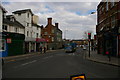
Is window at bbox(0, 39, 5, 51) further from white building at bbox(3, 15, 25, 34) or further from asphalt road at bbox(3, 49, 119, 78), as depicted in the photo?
asphalt road at bbox(3, 49, 119, 78)

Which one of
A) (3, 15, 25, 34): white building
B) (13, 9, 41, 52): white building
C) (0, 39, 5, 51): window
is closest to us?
(0, 39, 5, 51): window

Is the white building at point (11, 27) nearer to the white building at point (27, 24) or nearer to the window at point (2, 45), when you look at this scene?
the white building at point (27, 24)

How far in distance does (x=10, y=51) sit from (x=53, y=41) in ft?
130

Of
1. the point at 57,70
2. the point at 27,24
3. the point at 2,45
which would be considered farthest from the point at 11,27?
the point at 57,70

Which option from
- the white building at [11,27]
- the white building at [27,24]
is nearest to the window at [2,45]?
the white building at [11,27]

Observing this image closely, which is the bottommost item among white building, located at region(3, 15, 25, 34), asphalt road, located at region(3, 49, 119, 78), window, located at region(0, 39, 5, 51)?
asphalt road, located at region(3, 49, 119, 78)

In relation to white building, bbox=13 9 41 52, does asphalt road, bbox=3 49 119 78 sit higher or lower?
lower

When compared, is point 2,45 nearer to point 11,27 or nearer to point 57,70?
point 11,27

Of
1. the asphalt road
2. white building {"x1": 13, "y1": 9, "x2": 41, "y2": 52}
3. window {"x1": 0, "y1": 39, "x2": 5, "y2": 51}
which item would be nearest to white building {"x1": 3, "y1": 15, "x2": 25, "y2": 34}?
white building {"x1": 13, "y1": 9, "x2": 41, "y2": 52}

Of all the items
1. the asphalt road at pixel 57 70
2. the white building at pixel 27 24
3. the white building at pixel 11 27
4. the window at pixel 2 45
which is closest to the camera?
the asphalt road at pixel 57 70

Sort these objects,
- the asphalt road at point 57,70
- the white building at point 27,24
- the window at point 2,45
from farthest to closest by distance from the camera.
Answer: the white building at point 27,24, the window at point 2,45, the asphalt road at point 57,70

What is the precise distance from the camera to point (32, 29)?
3938 cm

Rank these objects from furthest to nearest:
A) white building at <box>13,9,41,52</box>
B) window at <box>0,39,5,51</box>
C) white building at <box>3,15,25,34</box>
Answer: white building at <box>13,9,41,52</box>
white building at <box>3,15,25,34</box>
window at <box>0,39,5,51</box>

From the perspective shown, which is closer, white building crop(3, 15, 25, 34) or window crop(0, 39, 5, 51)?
window crop(0, 39, 5, 51)
